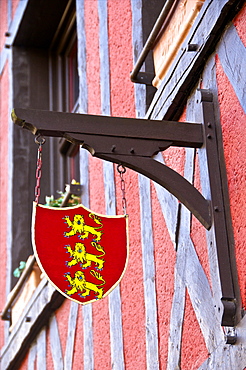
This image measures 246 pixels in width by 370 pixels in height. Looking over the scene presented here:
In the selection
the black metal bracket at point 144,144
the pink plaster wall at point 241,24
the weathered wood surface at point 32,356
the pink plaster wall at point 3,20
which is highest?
the pink plaster wall at point 3,20

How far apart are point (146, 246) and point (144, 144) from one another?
101cm

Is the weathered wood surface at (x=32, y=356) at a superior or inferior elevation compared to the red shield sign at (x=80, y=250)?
inferior

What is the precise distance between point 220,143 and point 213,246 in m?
0.42

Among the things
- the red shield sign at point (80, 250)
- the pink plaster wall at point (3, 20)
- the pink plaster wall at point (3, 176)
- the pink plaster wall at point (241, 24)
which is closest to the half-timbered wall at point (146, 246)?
the pink plaster wall at point (241, 24)

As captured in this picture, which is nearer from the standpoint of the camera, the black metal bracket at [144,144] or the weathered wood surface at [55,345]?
the black metal bracket at [144,144]

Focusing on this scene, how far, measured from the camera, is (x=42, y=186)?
711 centimetres

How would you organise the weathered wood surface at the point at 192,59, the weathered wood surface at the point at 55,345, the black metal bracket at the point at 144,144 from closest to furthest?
the black metal bracket at the point at 144,144, the weathered wood surface at the point at 192,59, the weathered wood surface at the point at 55,345

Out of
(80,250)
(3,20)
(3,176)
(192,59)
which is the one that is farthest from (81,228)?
(3,20)

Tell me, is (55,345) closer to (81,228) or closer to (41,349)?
(41,349)

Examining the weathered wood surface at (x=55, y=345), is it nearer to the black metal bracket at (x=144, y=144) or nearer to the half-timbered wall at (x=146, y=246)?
the half-timbered wall at (x=146, y=246)

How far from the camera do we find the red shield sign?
3232mm

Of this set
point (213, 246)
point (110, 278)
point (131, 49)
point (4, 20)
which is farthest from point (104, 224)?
point (4, 20)

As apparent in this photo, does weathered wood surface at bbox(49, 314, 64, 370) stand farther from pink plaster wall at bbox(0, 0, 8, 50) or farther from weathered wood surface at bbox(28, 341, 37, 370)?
pink plaster wall at bbox(0, 0, 8, 50)

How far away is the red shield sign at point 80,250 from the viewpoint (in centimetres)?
323
